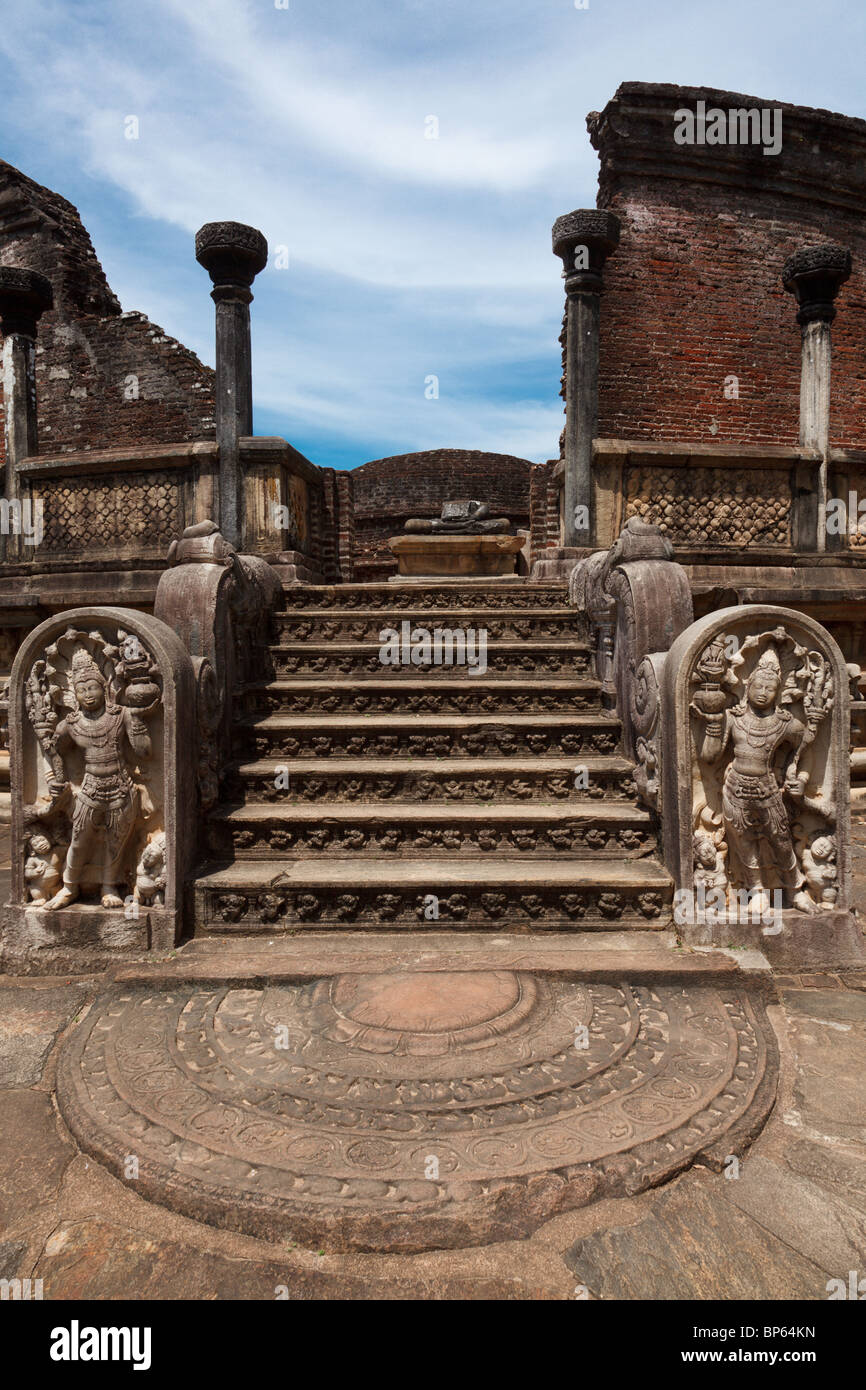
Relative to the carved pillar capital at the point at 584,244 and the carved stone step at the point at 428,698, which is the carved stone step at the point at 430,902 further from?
the carved pillar capital at the point at 584,244

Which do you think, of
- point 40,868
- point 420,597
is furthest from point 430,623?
point 40,868

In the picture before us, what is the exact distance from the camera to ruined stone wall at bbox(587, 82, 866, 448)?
11391 millimetres

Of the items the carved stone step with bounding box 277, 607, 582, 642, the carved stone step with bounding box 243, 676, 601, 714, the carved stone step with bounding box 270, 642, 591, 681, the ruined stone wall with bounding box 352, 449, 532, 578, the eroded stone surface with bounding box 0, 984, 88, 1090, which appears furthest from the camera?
the ruined stone wall with bounding box 352, 449, 532, 578

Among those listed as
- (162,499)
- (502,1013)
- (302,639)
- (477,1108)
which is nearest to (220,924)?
(502,1013)

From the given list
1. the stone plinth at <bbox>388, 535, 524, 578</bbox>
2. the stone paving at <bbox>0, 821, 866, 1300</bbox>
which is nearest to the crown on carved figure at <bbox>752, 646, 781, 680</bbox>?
the stone paving at <bbox>0, 821, 866, 1300</bbox>

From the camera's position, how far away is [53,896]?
3.10m

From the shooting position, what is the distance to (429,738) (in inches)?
159

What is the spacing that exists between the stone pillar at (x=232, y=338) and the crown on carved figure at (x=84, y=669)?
316 cm

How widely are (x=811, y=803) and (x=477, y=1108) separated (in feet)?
5.95

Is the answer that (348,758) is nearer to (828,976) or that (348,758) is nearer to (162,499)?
(828,976)

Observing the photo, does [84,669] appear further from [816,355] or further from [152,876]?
[816,355]

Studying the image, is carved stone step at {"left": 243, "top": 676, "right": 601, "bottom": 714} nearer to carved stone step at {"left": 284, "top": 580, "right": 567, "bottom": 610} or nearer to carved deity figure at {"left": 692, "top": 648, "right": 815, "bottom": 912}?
carved stone step at {"left": 284, "top": 580, "right": 567, "bottom": 610}

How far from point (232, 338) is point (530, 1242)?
6.69 meters

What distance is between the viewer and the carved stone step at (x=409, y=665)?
460 cm
